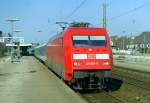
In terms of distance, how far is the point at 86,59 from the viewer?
18.2 meters

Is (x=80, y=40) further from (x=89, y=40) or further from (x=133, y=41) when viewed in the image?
(x=133, y=41)

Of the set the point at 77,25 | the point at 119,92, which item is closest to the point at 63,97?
the point at 119,92

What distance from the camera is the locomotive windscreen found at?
18.9 meters

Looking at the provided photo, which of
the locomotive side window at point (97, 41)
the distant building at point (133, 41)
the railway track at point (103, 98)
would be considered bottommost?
the railway track at point (103, 98)

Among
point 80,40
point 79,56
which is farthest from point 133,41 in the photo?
point 79,56

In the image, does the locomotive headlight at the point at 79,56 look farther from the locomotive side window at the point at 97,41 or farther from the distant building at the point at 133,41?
the distant building at the point at 133,41

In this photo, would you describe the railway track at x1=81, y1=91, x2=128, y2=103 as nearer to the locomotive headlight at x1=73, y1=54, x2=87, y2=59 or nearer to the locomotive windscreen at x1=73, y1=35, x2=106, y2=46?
the locomotive headlight at x1=73, y1=54, x2=87, y2=59

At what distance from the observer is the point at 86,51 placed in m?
18.4

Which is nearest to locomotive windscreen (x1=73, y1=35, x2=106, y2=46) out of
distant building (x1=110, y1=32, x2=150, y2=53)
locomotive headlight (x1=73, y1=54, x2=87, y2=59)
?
locomotive headlight (x1=73, y1=54, x2=87, y2=59)

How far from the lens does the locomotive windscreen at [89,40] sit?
1891 centimetres

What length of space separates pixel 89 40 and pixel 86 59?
1168mm

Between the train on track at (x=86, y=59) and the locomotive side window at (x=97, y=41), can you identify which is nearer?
the train on track at (x=86, y=59)

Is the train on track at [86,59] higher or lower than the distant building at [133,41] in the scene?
lower

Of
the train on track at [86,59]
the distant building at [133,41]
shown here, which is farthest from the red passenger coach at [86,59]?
the distant building at [133,41]
